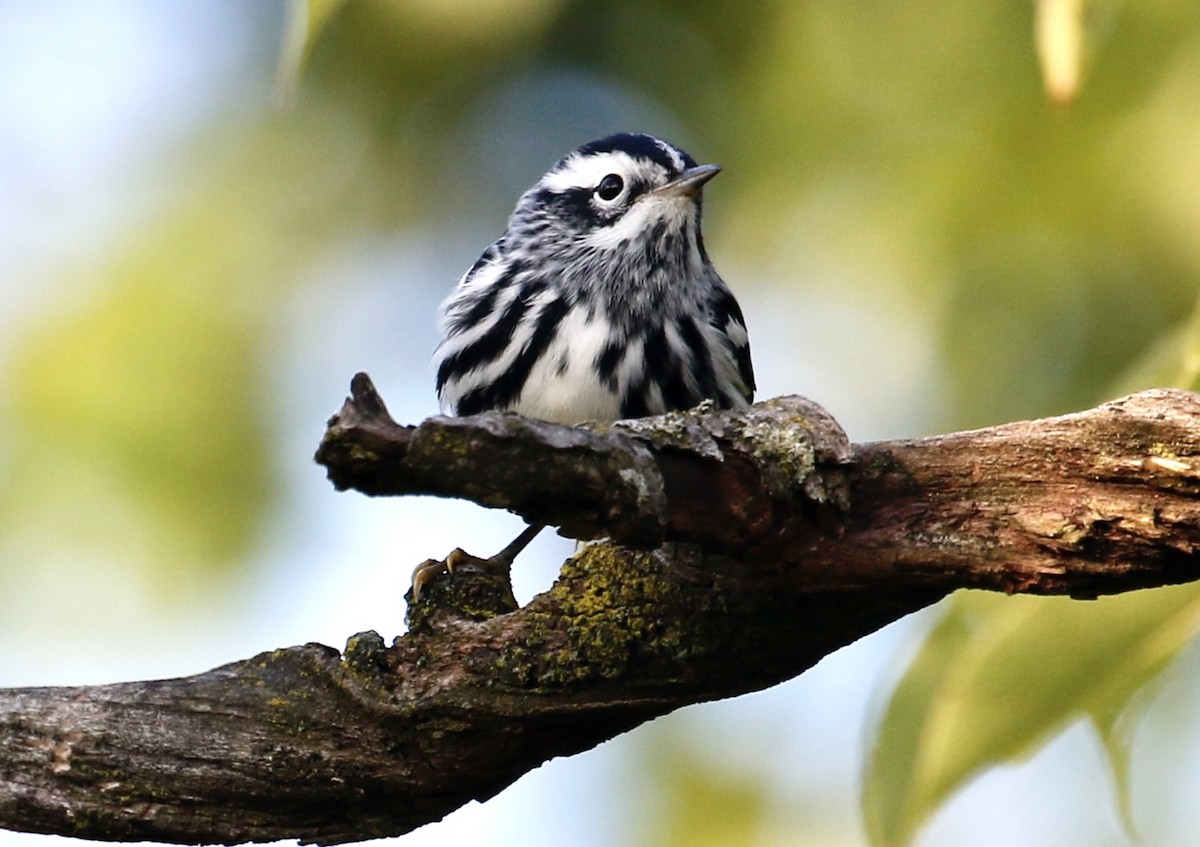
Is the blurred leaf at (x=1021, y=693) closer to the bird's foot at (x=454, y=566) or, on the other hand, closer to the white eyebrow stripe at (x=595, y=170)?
the bird's foot at (x=454, y=566)

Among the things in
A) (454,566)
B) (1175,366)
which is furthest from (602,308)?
(1175,366)

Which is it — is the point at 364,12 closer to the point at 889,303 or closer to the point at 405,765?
the point at 889,303

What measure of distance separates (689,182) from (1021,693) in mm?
2283

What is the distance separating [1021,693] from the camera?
2.55 metres

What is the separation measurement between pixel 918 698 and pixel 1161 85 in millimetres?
2374

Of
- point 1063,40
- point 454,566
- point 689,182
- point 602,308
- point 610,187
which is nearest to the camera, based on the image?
point 1063,40

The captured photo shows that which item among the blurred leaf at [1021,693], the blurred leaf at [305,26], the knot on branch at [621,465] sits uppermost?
the blurred leaf at [305,26]

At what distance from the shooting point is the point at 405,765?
268 centimetres

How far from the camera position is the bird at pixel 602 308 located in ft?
13.1

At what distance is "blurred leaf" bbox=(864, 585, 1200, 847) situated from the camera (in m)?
2.52

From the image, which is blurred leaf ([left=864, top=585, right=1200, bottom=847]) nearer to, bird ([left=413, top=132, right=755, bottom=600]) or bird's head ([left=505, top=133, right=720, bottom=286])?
bird ([left=413, top=132, right=755, bottom=600])

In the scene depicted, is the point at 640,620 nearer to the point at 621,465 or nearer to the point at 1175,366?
the point at 621,465

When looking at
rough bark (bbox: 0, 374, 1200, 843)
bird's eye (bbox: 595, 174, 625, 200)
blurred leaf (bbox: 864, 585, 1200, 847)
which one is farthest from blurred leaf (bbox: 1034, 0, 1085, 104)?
bird's eye (bbox: 595, 174, 625, 200)

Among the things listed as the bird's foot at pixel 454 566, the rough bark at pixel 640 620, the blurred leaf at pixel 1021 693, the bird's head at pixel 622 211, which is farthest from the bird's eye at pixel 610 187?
the blurred leaf at pixel 1021 693
